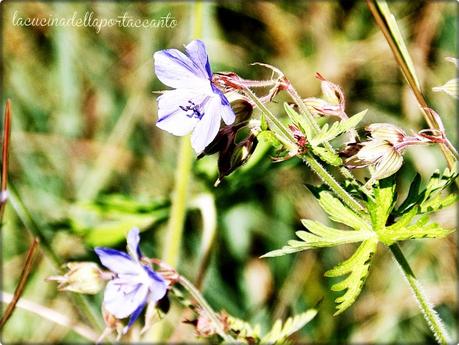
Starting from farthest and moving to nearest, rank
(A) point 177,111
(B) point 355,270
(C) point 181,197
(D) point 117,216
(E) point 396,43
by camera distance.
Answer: (D) point 117,216
(C) point 181,197
(E) point 396,43
(A) point 177,111
(B) point 355,270

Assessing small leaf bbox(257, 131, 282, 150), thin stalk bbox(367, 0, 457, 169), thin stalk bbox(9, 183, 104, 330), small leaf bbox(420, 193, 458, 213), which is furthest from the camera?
thin stalk bbox(9, 183, 104, 330)

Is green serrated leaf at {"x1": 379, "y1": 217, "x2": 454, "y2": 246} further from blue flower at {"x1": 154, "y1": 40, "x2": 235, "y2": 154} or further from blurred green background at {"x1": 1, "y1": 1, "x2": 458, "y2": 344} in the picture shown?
blurred green background at {"x1": 1, "y1": 1, "x2": 458, "y2": 344}

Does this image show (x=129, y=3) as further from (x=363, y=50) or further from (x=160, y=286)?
(x=160, y=286)

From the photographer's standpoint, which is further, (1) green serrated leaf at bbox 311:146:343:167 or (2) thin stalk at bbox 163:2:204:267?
(2) thin stalk at bbox 163:2:204:267

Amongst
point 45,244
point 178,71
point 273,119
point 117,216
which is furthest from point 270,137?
point 117,216

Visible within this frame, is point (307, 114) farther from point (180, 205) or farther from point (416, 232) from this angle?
point (180, 205)

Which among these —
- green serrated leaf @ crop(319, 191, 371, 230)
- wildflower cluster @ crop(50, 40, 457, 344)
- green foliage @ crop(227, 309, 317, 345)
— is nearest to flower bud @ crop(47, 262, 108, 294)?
wildflower cluster @ crop(50, 40, 457, 344)

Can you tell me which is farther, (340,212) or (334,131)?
(340,212)

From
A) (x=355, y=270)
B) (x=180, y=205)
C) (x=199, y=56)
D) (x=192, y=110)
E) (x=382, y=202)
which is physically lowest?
(x=180, y=205)
